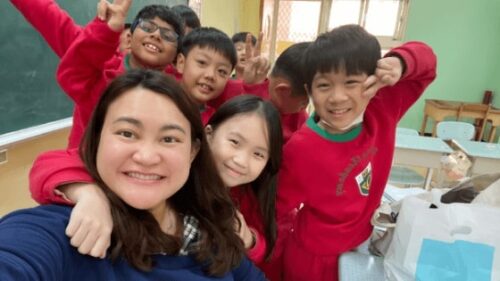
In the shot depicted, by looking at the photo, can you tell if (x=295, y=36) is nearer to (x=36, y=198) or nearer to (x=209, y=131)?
(x=209, y=131)

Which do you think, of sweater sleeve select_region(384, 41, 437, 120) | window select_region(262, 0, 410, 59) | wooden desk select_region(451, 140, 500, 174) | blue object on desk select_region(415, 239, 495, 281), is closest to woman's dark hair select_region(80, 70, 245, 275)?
blue object on desk select_region(415, 239, 495, 281)

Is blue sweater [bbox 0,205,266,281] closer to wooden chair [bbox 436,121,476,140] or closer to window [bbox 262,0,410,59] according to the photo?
wooden chair [bbox 436,121,476,140]

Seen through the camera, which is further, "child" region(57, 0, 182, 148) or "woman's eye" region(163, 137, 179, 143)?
"child" region(57, 0, 182, 148)

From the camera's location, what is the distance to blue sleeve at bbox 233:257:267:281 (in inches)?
38.6

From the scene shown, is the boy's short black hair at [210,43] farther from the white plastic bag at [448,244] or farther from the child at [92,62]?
the white plastic bag at [448,244]

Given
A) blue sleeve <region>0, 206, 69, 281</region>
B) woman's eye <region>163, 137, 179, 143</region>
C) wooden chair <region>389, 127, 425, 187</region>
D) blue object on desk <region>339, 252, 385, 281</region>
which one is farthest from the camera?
wooden chair <region>389, 127, 425, 187</region>

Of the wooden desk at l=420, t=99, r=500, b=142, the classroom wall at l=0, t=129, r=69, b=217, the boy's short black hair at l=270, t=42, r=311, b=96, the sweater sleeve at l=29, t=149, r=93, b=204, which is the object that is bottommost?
the wooden desk at l=420, t=99, r=500, b=142

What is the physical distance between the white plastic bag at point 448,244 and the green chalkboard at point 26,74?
1.90m

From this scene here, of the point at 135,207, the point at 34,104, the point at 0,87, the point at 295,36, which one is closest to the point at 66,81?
the point at 135,207

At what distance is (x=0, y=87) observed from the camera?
1.59m

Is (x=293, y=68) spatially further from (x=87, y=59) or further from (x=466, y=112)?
(x=466, y=112)

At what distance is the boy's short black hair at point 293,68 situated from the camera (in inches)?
54.5

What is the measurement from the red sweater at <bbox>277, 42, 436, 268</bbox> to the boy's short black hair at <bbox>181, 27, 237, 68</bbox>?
0.54m

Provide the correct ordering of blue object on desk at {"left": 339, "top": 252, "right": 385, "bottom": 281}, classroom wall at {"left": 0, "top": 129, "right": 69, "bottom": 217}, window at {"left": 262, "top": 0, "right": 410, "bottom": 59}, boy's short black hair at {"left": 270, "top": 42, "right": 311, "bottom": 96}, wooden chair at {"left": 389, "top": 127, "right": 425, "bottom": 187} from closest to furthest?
blue object on desk at {"left": 339, "top": 252, "right": 385, "bottom": 281} < boy's short black hair at {"left": 270, "top": 42, "right": 311, "bottom": 96} < classroom wall at {"left": 0, "top": 129, "right": 69, "bottom": 217} < wooden chair at {"left": 389, "top": 127, "right": 425, "bottom": 187} < window at {"left": 262, "top": 0, "right": 410, "bottom": 59}
